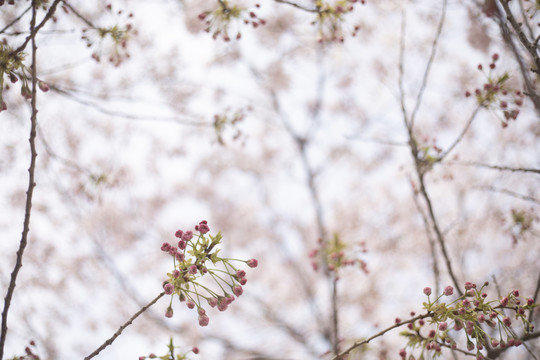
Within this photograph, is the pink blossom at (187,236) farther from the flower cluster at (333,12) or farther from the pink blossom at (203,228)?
the flower cluster at (333,12)

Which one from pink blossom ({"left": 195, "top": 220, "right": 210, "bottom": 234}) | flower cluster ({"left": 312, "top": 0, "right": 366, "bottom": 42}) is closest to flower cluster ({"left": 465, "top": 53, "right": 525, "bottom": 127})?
flower cluster ({"left": 312, "top": 0, "right": 366, "bottom": 42})

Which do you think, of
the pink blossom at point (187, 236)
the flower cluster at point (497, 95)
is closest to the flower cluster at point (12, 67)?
the pink blossom at point (187, 236)

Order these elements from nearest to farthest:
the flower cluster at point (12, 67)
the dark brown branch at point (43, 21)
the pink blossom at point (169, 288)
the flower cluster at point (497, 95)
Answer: the pink blossom at point (169, 288) → the dark brown branch at point (43, 21) → the flower cluster at point (12, 67) → the flower cluster at point (497, 95)

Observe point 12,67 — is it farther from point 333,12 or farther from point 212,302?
point 333,12

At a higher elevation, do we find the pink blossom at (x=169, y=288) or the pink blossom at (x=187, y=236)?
the pink blossom at (x=187, y=236)

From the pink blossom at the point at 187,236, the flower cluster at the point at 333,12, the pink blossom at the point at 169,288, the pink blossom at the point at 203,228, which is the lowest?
the pink blossom at the point at 169,288

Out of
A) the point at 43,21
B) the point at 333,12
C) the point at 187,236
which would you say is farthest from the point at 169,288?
the point at 333,12

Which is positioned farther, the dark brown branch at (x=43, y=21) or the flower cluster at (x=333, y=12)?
the flower cluster at (x=333, y=12)

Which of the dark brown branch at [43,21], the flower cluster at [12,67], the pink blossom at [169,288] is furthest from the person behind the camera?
the flower cluster at [12,67]

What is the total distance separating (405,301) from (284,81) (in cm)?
481

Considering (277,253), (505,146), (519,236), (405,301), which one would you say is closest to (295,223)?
(277,253)

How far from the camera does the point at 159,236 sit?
26.7ft

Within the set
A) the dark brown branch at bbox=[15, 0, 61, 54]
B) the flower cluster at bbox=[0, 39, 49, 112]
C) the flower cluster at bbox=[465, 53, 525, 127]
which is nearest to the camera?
the dark brown branch at bbox=[15, 0, 61, 54]

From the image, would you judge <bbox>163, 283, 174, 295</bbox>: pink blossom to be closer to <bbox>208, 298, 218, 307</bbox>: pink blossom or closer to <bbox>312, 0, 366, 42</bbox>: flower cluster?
<bbox>208, 298, 218, 307</bbox>: pink blossom
